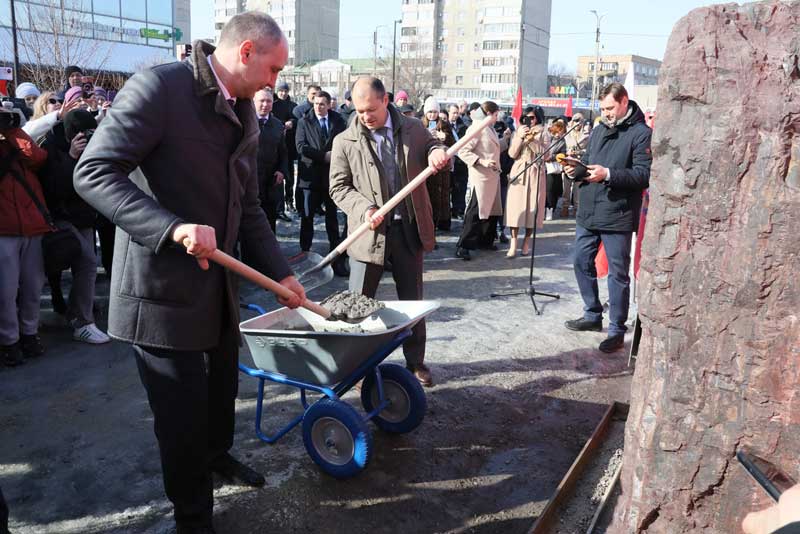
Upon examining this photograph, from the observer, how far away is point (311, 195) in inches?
311

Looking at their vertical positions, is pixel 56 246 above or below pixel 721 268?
below

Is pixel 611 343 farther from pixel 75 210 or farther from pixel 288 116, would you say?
pixel 288 116

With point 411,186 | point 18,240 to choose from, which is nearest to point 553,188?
point 411,186

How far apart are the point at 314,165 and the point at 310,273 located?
3073mm

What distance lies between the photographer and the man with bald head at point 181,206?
229 centimetres

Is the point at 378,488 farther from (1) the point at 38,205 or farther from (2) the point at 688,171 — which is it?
(1) the point at 38,205

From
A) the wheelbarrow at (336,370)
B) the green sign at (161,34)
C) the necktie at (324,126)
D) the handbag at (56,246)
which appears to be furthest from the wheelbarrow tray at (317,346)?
the green sign at (161,34)

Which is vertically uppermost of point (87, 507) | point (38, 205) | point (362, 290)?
point (38, 205)

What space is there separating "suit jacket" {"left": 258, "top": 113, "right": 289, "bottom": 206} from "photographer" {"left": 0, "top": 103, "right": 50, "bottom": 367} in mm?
2285

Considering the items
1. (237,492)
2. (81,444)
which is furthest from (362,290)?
(81,444)

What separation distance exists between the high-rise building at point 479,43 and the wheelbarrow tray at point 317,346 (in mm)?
79213

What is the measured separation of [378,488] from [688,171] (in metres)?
2.14

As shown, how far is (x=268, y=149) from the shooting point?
6.85 metres

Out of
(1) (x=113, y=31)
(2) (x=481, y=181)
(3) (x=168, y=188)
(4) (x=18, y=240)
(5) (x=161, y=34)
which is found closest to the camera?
(3) (x=168, y=188)
